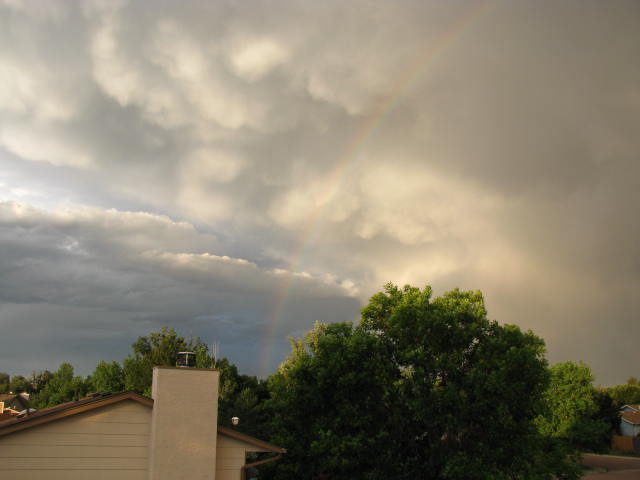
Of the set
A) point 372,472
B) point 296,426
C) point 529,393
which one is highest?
point 529,393

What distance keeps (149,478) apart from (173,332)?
47552 mm

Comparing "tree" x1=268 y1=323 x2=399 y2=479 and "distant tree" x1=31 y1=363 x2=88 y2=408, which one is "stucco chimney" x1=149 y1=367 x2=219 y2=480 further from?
"distant tree" x1=31 y1=363 x2=88 y2=408

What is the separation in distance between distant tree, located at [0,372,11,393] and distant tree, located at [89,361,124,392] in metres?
97.6

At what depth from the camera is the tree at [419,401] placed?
24.1 meters

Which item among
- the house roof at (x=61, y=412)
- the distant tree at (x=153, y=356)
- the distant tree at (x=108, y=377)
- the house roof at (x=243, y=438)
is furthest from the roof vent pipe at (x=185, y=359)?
the distant tree at (x=108, y=377)

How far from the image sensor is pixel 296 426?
83.9 ft

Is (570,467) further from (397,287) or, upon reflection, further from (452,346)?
(397,287)

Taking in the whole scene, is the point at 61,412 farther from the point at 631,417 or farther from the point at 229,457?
the point at 631,417

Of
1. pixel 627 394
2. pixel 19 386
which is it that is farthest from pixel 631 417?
pixel 19 386

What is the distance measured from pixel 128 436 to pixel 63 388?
7219 centimetres

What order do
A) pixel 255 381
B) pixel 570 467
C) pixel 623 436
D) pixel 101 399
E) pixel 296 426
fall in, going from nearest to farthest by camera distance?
pixel 101 399
pixel 296 426
pixel 570 467
pixel 255 381
pixel 623 436

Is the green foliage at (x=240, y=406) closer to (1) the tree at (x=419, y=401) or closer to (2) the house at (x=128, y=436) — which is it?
(1) the tree at (x=419, y=401)

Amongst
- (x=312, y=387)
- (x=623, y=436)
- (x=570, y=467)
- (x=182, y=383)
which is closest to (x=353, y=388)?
(x=312, y=387)

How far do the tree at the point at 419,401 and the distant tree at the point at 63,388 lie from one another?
6069cm
